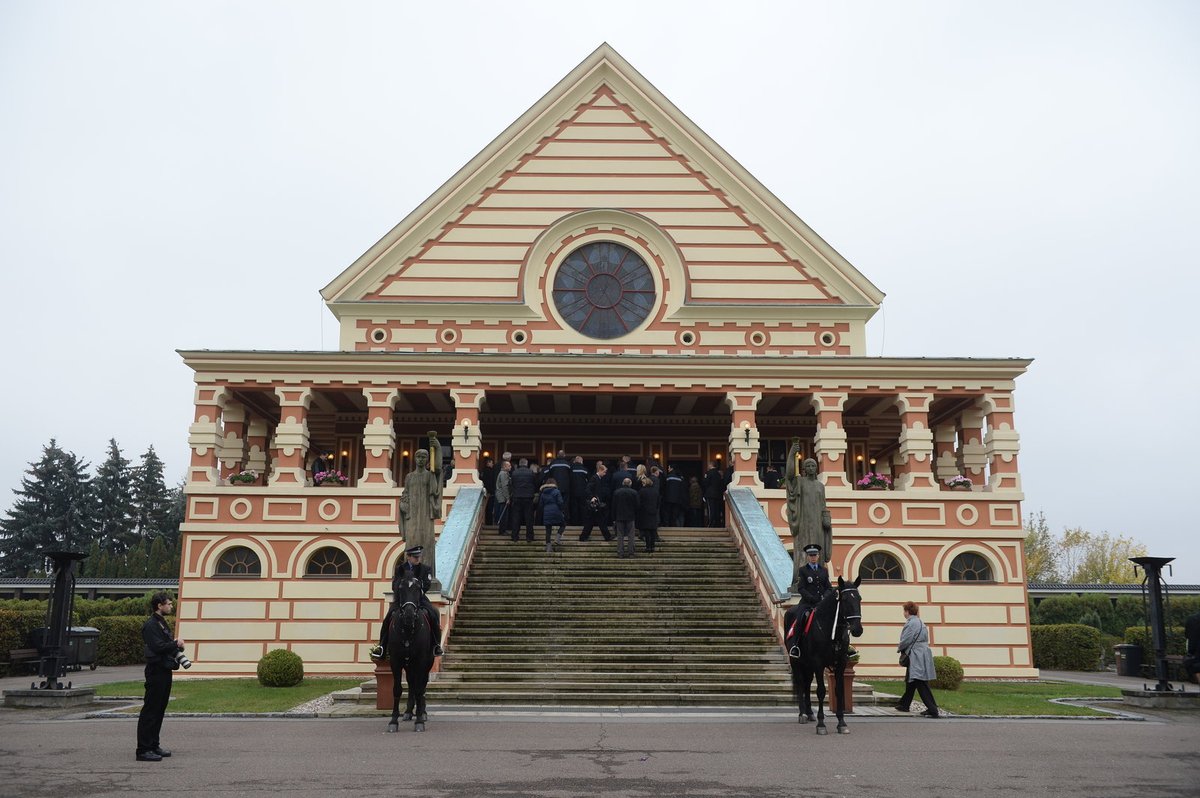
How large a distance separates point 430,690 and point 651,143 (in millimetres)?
17151

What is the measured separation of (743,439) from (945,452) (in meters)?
7.10

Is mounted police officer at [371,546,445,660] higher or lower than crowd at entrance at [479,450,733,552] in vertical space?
lower

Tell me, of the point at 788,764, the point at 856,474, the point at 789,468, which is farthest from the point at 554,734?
the point at 856,474

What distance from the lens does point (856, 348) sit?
85.6ft

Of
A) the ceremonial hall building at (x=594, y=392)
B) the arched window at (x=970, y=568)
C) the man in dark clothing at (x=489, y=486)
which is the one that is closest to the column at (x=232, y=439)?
the ceremonial hall building at (x=594, y=392)

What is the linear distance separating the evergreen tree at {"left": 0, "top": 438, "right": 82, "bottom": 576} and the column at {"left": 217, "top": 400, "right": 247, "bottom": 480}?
132 ft

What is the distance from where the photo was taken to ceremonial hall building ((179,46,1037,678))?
→ 23250mm

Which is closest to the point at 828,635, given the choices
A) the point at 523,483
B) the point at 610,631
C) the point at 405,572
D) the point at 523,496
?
the point at 405,572

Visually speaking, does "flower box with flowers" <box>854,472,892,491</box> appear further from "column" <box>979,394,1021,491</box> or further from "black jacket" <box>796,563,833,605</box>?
"black jacket" <box>796,563,833,605</box>

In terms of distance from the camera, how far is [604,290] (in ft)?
88.0

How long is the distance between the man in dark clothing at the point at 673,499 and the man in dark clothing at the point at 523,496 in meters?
3.37

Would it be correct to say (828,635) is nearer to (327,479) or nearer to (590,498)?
(590,498)

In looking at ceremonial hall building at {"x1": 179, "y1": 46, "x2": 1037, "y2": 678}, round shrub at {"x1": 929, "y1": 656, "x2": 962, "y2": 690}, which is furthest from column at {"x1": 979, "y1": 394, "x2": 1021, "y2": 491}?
round shrub at {"x1": 929, "y1": 656, "x2": 962, "y2": 690}

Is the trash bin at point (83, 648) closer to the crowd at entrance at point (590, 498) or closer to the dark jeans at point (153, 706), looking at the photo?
the crowd at entrance at point (590, 498)
